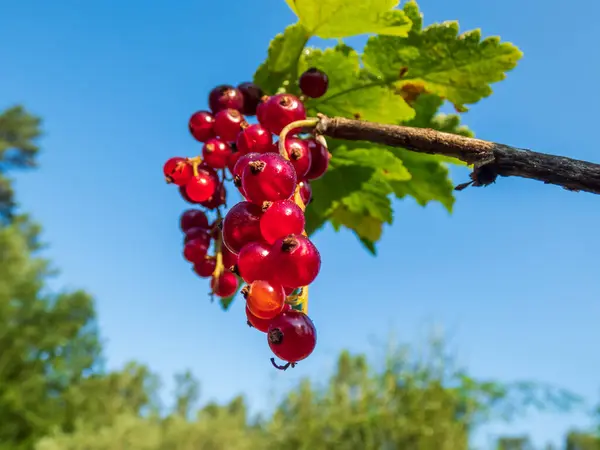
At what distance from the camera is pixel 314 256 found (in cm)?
90

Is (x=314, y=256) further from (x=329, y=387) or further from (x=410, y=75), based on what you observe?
(x=329, y=387)

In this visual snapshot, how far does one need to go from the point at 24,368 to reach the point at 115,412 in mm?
5045

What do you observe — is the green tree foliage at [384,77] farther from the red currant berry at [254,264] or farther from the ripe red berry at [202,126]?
the red currant berry at [254,264]

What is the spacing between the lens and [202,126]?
146cm

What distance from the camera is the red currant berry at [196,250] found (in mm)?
1450

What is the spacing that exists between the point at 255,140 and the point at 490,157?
0.50 meters

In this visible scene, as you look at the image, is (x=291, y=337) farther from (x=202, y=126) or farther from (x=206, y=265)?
(x=202, y=126)

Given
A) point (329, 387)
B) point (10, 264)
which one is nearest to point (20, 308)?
point (10, 264)

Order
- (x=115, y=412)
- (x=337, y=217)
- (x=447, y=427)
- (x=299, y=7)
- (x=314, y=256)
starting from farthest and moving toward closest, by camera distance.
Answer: (x=115, y=412)
(x=447, y=427)
(x=337, y=217)
(x=299, y=7)
(x=314, y=256)

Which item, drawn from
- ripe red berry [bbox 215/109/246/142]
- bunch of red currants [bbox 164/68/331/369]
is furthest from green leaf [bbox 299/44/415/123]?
ripe red berry [bbox 215/109/246/142]

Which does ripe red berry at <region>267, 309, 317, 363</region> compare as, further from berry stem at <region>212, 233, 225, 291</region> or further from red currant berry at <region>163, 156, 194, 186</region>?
red currant berry at <region>163, 156, 194, 186</region>

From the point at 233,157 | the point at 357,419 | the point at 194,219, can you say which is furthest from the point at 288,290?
the point at 357,419

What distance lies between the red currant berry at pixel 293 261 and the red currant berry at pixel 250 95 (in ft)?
2.34

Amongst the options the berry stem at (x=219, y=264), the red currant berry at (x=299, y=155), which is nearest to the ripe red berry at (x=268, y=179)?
the red currant berry at (x=299, y=155)
